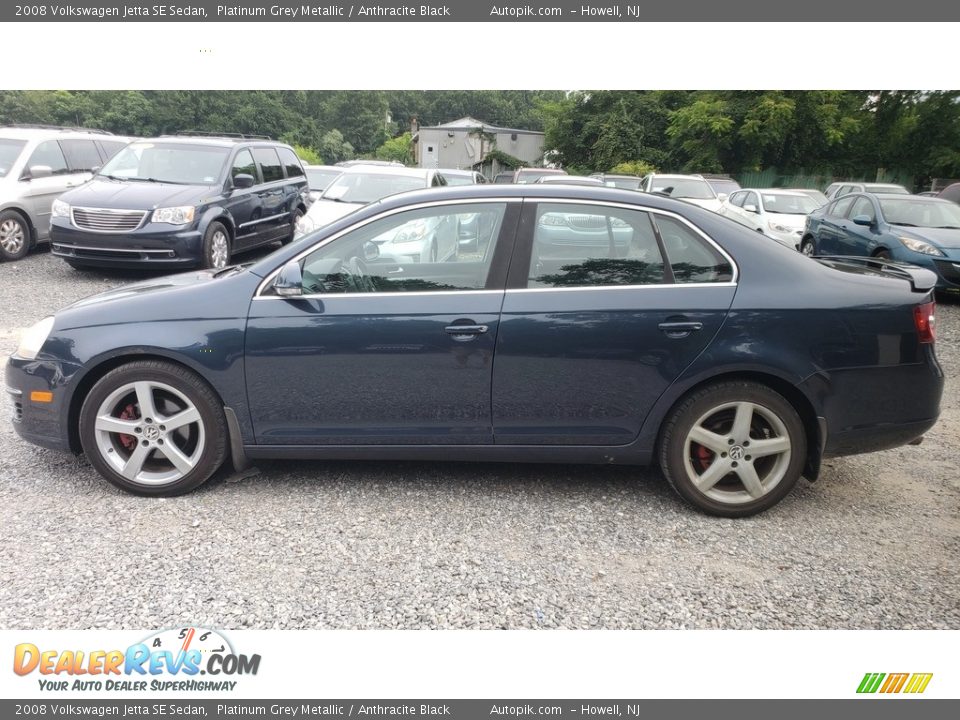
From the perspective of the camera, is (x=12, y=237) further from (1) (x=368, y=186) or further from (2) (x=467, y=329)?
(2) (x=467, y=329)

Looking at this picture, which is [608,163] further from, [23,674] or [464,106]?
[464,106]

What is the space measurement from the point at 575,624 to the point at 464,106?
3769 inches

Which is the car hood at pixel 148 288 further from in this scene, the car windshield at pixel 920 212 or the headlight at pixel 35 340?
the car windshield at pixel 920 212

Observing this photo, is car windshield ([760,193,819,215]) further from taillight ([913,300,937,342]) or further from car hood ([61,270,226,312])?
car hood ([61,270,226,312])

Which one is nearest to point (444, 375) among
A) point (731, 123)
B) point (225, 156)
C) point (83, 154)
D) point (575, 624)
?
point (575, 624)

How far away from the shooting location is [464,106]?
3639 inches

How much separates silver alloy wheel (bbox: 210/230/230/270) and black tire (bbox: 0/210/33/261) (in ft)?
10.4

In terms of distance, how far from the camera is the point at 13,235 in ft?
35.0

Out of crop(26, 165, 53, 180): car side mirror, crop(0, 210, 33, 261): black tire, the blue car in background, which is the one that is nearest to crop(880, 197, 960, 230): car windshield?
the blue car in background

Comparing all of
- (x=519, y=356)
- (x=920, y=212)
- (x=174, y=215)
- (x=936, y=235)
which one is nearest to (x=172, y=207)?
(x=174, y=215)

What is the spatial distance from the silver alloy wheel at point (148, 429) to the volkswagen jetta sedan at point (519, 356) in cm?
1

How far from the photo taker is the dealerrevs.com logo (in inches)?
102

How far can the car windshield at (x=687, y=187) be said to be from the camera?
57.8 feet

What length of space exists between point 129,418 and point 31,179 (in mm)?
9102
